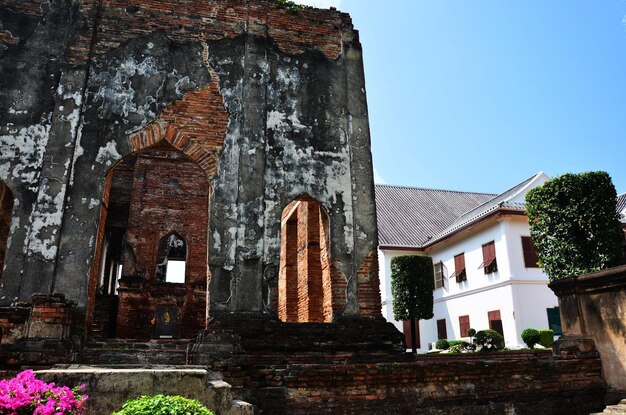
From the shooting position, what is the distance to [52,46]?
9.15 metres

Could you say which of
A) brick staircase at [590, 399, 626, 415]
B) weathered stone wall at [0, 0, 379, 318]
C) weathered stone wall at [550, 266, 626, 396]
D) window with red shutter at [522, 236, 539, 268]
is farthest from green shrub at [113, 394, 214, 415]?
window with red shutter at [522, 236, 539, 268]

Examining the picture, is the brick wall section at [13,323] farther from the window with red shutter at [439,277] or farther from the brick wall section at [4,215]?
the window with red shutter at [439,277]

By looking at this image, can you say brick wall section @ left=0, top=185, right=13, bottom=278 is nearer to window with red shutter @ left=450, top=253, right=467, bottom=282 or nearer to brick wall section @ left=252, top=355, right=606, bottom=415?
brick wall section @ left=252, top=355, right=606, bottom=415

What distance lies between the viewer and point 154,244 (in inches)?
581

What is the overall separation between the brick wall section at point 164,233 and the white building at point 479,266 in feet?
37.5

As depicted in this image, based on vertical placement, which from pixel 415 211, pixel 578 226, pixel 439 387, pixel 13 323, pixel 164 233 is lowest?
pixel 439 387

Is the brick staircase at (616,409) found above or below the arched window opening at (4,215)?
below

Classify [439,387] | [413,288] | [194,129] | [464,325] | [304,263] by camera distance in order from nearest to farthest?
[439,387] < [194,129] < [304,263] < [413,288] < [464,325]

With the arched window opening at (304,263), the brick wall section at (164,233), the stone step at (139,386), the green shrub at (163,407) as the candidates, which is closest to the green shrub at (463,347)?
the arched window opening at (304,263)

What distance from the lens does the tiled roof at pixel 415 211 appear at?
2602 centimetres

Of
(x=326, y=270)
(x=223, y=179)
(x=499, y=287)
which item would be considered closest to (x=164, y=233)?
(x=223, y=179)

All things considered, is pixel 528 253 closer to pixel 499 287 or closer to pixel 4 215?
pixel 499 287

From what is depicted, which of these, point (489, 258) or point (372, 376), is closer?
point (372, 376)

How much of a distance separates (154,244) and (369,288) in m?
8.17
